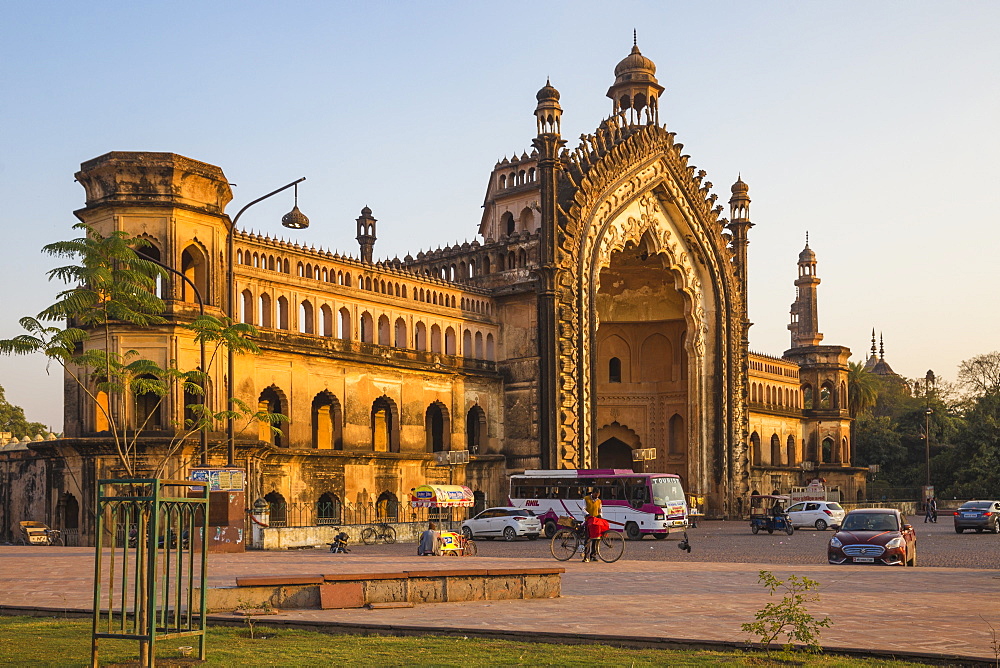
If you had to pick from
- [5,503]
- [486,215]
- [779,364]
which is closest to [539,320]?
[486,215]

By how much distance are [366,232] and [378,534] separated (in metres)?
27.0

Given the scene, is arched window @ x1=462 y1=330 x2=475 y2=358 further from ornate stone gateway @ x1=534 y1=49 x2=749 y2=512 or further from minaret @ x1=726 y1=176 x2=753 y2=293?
minaret @ x1=726 y1=176 x2=753 y2=293

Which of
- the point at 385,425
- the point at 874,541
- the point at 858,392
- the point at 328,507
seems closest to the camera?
the point at 874,541

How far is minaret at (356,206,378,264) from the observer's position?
60219 mm

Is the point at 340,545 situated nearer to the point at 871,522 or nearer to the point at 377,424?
the point at 871,522

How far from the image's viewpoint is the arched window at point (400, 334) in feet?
151

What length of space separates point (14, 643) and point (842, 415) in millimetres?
70758

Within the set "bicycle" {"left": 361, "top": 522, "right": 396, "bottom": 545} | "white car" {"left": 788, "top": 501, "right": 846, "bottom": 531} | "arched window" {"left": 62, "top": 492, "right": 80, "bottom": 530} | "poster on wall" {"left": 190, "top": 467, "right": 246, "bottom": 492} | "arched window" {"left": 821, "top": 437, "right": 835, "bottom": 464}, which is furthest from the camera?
"arched window" {"left": 821, "top": 437, "right": 835, "bottom": 464}

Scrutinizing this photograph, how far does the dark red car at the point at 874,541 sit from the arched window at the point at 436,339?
78.4 feet

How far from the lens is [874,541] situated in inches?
1009

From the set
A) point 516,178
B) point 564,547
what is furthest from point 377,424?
point 564,547

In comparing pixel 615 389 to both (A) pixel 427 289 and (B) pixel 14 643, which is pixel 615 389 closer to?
(A) pixel 427 289

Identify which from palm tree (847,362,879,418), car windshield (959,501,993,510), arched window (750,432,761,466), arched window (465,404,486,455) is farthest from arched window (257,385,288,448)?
palm tree (847,362,879,418)

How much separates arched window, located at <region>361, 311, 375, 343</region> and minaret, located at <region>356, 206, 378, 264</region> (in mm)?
16335
